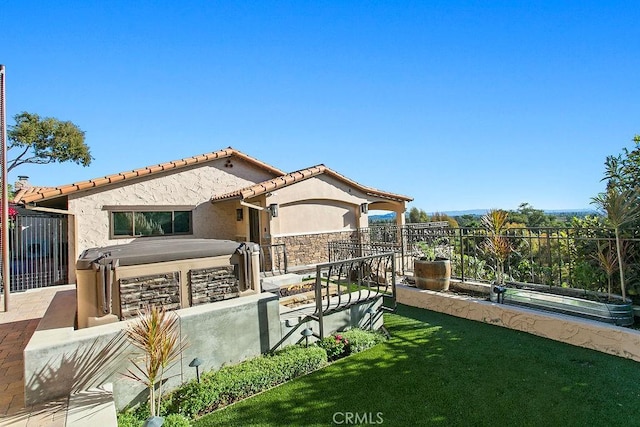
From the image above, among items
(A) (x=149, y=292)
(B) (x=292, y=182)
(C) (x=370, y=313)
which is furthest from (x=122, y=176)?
(C) (x=370, y=313)

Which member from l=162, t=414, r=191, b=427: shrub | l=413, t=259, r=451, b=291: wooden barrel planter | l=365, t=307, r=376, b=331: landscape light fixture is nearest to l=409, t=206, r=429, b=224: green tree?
l=413, t=259, r=451, b=291: wooden barrel planter

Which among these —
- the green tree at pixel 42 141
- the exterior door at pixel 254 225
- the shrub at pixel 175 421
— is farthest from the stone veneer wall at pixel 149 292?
the green tree at pixel 42 141

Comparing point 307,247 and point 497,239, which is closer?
point 497,239

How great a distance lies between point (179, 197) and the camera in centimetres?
1479

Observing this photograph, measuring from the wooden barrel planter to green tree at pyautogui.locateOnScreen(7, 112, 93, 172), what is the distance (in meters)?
29.4

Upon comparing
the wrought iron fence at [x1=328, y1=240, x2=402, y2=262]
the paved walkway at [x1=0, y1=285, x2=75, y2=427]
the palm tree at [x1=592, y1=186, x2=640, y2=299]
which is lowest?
the paved walkway at [x1=0, y1=285, x2=75, y2=427]

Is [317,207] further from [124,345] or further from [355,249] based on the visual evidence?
[124,345]

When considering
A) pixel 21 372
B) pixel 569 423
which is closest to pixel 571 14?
pixel 569 423

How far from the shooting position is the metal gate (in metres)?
11.8

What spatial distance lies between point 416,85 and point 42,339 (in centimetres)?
1637

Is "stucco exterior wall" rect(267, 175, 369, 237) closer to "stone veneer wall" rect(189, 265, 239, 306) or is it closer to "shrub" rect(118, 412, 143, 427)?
"stone veneer wall" rect(189, 265, 239, 306)

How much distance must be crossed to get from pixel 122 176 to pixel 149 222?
2.29m

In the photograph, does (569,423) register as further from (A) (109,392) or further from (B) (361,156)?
(B) (361,156)

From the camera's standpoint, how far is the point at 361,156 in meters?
25.2
